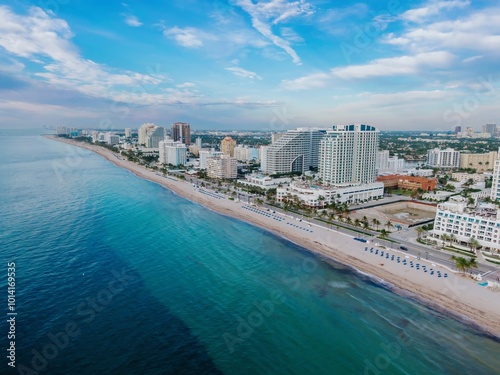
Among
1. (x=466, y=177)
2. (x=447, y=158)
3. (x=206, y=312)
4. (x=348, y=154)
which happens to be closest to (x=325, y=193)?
(x=348, y=154)

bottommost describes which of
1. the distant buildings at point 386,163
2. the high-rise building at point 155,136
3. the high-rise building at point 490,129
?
the distant buildings at point 386,163

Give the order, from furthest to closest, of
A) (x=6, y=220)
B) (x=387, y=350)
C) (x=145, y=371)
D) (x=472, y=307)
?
(x=6, y=220) < (x=472, y=307) < (x=387, y=350) < (x=145, y=371)

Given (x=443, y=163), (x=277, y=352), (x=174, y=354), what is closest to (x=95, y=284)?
(x=174, y=354)

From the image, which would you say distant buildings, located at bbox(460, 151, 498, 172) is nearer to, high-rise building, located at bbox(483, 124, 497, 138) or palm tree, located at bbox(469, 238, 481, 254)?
palm tree, located at bbox(469, 238, 481, 254)

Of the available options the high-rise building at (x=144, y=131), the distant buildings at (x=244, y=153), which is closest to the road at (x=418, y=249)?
the distant buildings at (x=244, y=153)

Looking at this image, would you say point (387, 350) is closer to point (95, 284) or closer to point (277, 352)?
point (277, 352)

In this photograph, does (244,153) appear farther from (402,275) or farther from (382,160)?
(402,275)

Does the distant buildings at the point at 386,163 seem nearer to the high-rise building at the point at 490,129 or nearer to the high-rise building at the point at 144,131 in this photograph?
the high-rise building at the point at 144,131
